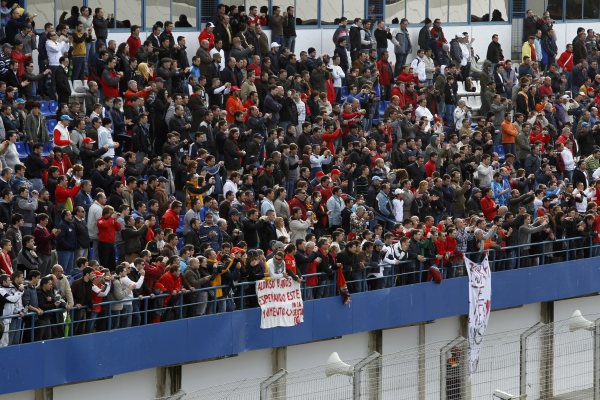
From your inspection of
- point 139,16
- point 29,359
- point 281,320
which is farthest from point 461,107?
point 29,359

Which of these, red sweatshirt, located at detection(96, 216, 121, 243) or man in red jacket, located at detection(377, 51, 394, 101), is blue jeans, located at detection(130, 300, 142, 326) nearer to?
red sweatshirt, located at detection(96, 216, 121, 243)

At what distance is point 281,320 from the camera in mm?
26797

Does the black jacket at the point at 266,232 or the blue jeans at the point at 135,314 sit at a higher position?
the black jacket at the point at 266,232

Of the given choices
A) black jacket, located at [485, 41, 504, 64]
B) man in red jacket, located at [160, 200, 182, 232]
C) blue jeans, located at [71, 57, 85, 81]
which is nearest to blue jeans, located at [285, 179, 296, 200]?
man in red jacket, located at [160, 200, 182, 232]

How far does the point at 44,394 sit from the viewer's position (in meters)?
23.9

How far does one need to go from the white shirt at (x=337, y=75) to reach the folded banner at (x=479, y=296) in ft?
22.7

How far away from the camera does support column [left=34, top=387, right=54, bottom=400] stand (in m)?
23.9

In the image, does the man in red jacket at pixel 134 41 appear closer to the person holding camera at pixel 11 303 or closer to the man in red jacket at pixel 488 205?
the man in red jacket at pixel 488 205

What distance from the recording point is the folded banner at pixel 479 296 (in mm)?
29078

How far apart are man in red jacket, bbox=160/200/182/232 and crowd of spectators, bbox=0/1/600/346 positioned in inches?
3.3

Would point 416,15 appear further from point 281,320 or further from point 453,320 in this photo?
point 281,320

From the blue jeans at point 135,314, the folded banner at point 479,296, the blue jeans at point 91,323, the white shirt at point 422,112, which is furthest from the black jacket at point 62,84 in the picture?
the white shirt at point 422,112

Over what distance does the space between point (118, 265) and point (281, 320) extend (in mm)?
3716

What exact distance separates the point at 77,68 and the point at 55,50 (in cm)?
92
